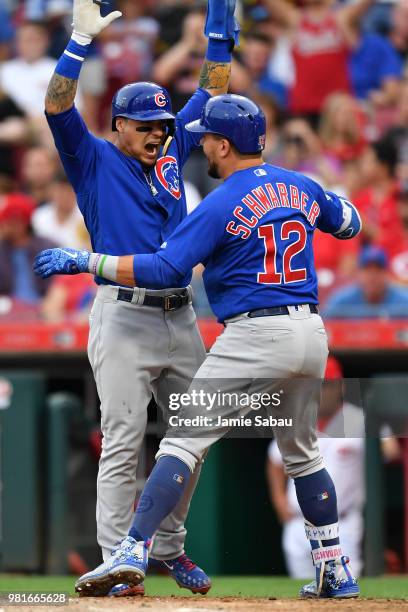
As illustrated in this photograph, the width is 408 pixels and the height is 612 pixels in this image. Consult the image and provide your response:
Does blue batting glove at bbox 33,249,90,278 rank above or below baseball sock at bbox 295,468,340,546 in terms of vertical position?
above

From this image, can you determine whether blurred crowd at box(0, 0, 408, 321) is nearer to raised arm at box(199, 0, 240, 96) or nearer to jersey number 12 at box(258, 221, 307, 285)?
raised arm at box(199, 0, 240, 96)

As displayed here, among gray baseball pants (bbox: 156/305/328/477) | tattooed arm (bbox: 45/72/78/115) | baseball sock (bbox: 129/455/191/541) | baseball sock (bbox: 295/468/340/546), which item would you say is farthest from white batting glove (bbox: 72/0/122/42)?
baseball sock (bbox: 295/468/340/546)

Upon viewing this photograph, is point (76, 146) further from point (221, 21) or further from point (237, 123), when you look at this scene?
point (221, 21)

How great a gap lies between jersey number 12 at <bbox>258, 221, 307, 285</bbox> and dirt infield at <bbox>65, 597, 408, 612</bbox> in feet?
3.79

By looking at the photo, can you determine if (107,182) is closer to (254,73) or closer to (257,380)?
(257,380)

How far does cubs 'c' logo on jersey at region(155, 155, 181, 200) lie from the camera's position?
484cm

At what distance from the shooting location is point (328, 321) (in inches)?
290

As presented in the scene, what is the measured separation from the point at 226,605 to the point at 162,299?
1.24m

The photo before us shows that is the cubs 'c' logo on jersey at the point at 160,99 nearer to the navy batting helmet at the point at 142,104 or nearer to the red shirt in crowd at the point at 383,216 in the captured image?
the navy batting helmet at the point at 142,104

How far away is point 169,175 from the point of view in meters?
4.86

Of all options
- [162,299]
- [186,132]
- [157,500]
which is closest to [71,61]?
[186,132]

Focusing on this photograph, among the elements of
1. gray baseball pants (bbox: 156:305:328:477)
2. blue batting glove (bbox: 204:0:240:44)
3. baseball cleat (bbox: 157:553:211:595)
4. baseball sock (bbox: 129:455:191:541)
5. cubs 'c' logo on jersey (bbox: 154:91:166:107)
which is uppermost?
blue batting glove (bbox: 204:0:240:44)

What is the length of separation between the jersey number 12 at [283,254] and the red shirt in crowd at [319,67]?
558cm

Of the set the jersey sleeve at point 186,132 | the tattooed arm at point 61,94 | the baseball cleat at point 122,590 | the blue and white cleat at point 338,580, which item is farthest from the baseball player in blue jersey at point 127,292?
the blue and white cleat at point 338,580
